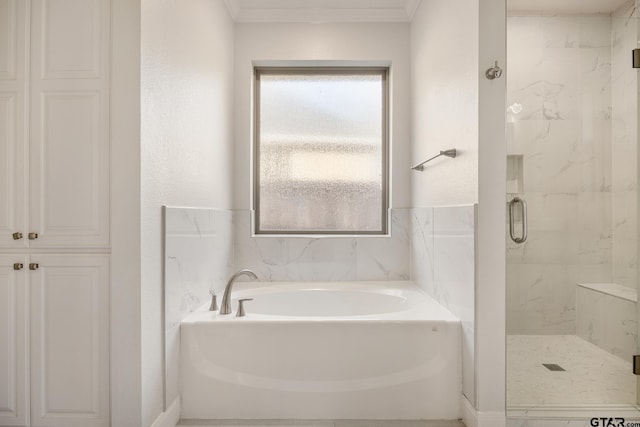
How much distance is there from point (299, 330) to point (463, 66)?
1.58m

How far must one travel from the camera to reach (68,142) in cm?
154

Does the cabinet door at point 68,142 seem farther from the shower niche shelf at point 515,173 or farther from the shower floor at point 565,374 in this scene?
the shower niche shelf at point 515,173

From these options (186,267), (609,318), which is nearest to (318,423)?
(186,267)

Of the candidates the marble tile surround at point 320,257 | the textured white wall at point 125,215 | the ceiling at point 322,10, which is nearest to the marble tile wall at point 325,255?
the marble tile surround at point 320,257

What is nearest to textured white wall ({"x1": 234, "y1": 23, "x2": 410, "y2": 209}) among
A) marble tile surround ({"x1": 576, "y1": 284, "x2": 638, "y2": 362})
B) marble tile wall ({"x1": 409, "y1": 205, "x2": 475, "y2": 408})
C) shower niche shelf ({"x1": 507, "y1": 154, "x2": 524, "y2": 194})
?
marble tile wall ({"x1": 409, "y1": 205, "x2": 475, "y2": 408})

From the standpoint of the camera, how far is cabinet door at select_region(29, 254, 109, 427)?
5.07 ft

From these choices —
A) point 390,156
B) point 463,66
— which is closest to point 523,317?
point 390,156

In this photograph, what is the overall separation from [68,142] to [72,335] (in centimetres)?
80

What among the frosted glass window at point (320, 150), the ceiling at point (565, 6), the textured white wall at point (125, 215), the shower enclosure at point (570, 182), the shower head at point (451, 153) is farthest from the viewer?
the frosted glass window at point (320, 150)

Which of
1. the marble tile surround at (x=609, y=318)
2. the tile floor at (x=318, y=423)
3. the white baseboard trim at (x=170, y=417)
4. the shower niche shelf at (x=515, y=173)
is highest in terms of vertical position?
the shower niche shelf at (x=515, y=173)

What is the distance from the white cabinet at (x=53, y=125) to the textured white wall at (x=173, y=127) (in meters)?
0.17

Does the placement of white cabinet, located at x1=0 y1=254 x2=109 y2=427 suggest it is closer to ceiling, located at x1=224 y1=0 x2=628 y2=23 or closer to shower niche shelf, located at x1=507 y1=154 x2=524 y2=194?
ceiling, located at x1=224 y1=0 x2=628 y2=23

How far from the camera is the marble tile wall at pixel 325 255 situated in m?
2.90

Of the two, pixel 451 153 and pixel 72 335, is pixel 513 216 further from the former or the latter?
pixel 72 335
